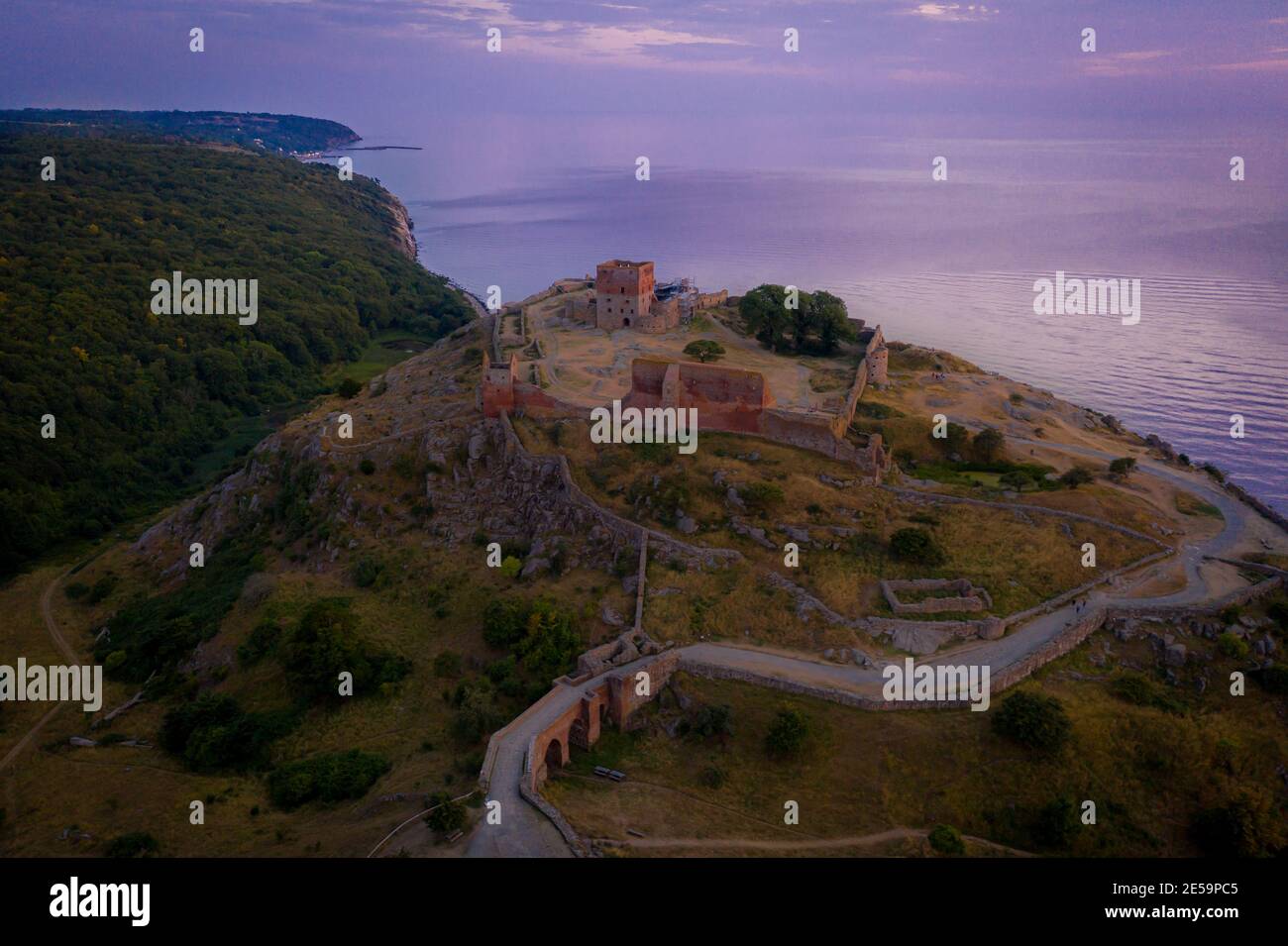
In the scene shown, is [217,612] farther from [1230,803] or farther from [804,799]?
[1230,803]

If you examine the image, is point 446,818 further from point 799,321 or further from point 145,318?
point 145,318

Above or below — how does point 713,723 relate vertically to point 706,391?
below

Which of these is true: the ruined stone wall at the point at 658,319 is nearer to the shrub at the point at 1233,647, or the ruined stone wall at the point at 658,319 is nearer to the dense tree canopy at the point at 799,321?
the dense tree canopy at the point at 799,321

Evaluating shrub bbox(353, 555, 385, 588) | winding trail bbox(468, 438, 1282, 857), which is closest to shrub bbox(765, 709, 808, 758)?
winding trail bbox(468, 438, 1282, 857)

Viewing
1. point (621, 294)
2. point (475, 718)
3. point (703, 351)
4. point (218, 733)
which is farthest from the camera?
point (621, 294)

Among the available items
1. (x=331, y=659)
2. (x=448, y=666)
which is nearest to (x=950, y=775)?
(x=448, y=666)

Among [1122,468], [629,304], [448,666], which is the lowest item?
[448,666]

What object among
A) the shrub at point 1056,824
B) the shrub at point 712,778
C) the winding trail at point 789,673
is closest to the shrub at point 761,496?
the winding trail at point 789,673
